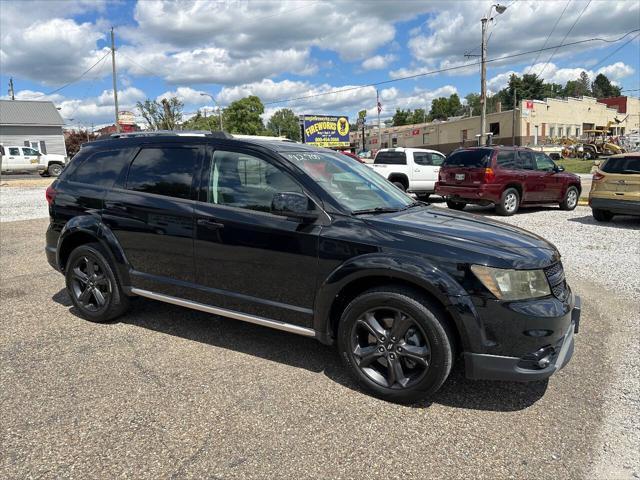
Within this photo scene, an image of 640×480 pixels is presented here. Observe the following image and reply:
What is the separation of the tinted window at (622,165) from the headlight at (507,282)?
8.93 metres

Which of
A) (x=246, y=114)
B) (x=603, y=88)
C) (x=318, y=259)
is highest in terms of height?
(x=603, y=88)

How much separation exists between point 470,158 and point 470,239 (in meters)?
9.76

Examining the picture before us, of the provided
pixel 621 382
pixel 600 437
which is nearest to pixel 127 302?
pixel 600 437

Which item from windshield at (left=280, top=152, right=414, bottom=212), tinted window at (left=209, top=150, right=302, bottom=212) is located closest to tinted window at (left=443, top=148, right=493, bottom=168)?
windshield at (left=280, top=152, right=414, bottom=212)

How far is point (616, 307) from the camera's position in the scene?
5.27 metres

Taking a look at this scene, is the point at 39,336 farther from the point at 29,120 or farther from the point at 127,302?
the point at 29,120

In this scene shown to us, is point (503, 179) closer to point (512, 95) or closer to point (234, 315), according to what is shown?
point (234, 315)

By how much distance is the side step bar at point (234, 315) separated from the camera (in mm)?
3543

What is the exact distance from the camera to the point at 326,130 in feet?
125

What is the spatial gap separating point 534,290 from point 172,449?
239cm

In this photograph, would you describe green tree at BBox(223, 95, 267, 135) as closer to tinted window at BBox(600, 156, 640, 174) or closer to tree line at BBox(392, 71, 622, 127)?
tree line at BBox(392, 71, 622, 127)

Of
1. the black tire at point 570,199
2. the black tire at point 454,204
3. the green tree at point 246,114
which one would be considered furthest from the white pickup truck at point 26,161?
the green tree at point 246,114

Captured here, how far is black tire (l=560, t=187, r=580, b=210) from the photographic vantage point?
13133mm

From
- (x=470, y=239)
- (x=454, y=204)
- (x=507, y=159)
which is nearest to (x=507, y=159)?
(x=507, y=159)
